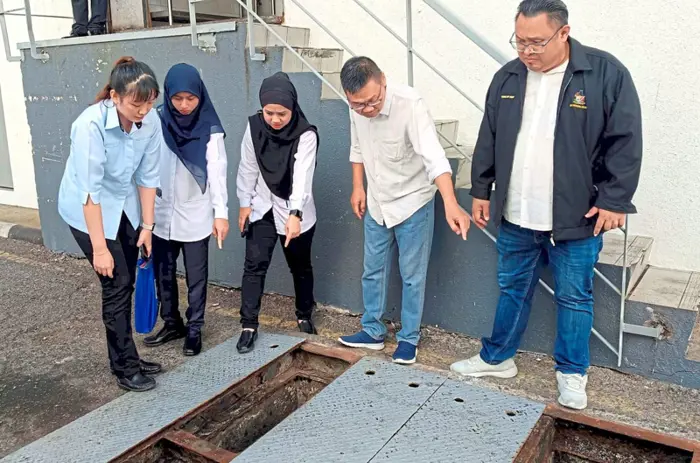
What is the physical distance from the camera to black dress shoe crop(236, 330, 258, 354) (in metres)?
3.59

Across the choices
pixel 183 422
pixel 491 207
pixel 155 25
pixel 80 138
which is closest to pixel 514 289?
pixel 491 207

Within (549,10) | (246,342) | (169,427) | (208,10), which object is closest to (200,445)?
(169,427)

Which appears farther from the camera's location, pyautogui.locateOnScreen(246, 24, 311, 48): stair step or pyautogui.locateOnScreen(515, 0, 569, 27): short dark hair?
pyautogui.locateOnScreen(246, 24, 311, 48): stair step

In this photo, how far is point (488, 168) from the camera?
120 inches

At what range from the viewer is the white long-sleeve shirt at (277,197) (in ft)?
11.2

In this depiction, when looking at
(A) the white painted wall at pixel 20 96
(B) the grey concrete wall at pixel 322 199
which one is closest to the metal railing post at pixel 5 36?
(B) the grey concrete wall at pixel 322 199

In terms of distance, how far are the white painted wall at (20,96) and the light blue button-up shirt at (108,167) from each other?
432 centimetres

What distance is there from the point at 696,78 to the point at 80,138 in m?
3.57

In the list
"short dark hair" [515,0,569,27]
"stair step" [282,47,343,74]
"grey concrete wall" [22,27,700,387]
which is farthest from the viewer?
"stair step" [282,47,343,74]

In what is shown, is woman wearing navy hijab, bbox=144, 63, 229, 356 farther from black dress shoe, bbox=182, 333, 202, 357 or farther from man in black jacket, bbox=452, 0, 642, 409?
man in black jacket, bbox=452, 0, 642, 409

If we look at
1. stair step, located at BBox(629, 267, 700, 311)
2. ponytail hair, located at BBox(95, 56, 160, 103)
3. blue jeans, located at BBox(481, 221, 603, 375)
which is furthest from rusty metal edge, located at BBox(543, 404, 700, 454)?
ponytail hair, located at BBox(95, 56, 160, 103)

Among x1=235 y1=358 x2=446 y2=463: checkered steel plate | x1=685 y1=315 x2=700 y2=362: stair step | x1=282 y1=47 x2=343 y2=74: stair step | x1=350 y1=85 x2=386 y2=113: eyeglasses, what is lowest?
x1=235 y1=358 x2=446 y2=463: checkered steel plate

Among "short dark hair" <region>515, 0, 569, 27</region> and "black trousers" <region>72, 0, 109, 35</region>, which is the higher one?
"black trousers" <region>72, 0, 109, 35</region>

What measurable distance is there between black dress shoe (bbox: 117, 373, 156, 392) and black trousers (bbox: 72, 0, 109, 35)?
3701 mm
